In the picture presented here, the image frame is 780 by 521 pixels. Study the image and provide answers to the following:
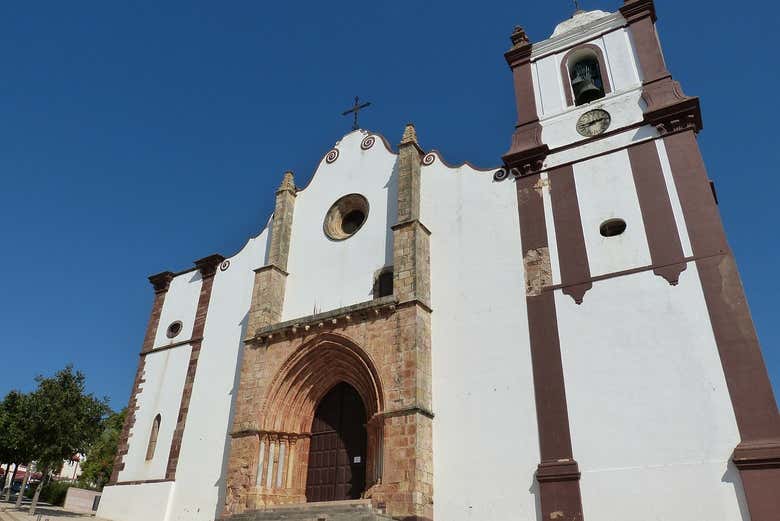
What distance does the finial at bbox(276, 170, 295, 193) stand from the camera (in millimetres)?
17984

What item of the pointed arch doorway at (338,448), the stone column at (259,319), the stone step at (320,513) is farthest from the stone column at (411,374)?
the stone column at (259,319)

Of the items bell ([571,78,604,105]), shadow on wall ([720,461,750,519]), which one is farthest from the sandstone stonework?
shadow on wall ([720,461,750,519])

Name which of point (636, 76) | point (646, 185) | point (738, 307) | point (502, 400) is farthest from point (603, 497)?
point (636, 76)

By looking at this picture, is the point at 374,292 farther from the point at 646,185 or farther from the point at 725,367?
the point at 725,367

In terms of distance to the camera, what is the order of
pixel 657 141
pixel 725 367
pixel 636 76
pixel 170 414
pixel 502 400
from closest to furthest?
pixel 725 367 < pixel 502 400 < pixel 657 141 < pixel 636 76 < pixel 170 414

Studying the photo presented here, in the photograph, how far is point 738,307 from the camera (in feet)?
34.2

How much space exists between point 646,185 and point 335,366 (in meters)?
8.23

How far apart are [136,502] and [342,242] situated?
9059mm

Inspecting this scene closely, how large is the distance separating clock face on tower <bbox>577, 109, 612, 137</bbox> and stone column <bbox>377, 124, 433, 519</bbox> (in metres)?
4.33

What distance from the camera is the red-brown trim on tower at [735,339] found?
9047 mm

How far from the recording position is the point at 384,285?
14.9m

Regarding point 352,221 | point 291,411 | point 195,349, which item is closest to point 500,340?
point 291,411

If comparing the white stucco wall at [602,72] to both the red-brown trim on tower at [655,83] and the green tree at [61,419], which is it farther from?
the green tree at [61,419]

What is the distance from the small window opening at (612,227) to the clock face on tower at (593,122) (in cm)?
249
